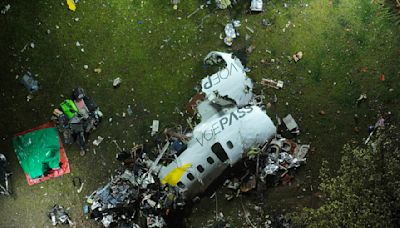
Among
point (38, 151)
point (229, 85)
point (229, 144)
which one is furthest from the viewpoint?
point (38, 151)

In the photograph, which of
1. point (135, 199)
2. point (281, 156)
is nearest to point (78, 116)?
point (135, 199)

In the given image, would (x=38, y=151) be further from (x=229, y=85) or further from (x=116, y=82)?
(x=229, y=85)

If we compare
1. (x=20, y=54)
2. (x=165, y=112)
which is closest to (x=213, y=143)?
(x=165, y=112)

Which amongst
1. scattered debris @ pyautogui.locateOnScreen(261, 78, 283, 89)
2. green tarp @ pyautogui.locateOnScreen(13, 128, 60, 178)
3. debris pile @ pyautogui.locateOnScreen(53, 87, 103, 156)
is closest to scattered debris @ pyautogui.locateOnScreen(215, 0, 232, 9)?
scattered debris @ pyautogui.locateOnScreen(261, 78, 283, 89)

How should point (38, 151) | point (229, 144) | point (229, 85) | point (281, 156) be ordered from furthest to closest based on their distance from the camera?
point (38, 151) → point (281, 156) → point (229, 85) → point (229, 144)

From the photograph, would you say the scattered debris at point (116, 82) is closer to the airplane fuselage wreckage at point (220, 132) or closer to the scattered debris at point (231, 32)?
the airplane fuselage wreckage at point (220, 132)

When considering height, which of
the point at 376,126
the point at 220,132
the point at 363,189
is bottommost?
the point at 363,189
